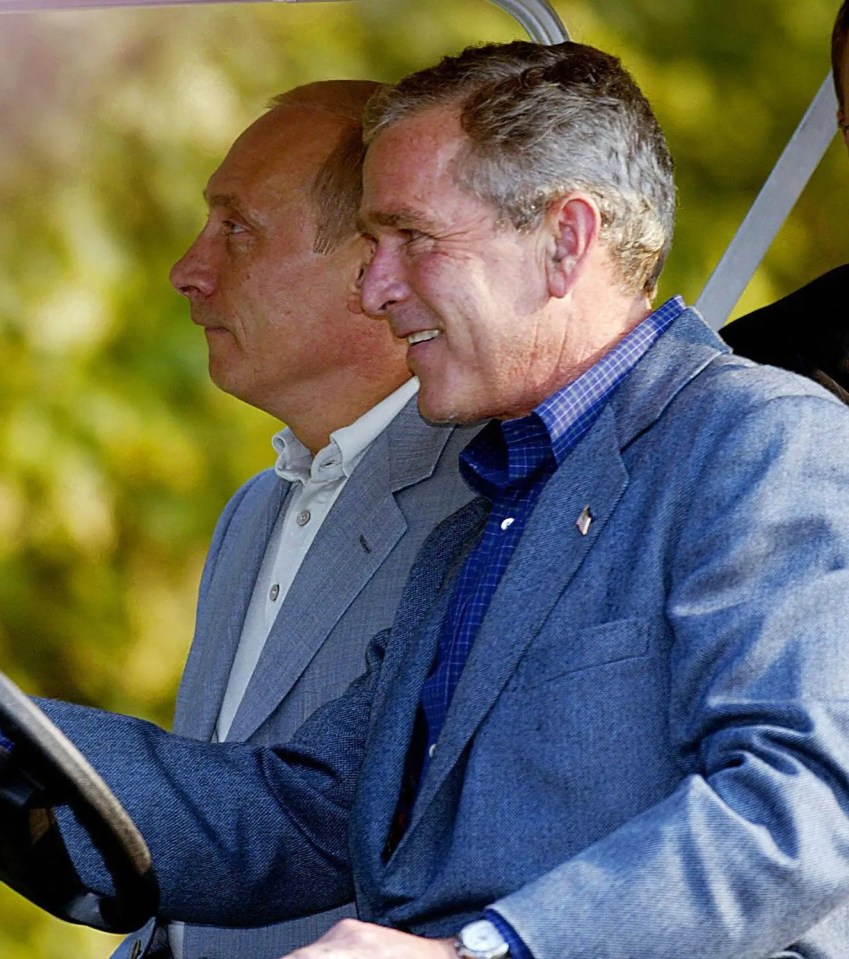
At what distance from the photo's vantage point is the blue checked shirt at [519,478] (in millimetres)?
2094

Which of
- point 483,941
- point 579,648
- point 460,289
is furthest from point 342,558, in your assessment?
point 483,941

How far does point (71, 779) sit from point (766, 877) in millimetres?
634

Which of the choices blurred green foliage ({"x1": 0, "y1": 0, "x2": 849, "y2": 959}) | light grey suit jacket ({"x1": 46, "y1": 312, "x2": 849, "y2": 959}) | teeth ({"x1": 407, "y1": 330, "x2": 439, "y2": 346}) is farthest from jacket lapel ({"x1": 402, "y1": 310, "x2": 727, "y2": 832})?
blurred green foliage ({"x1": 0, "y1": 0, "x2": 849, "y2": 959})

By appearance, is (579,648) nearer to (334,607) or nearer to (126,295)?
(334,607)

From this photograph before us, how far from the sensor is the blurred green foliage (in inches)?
182

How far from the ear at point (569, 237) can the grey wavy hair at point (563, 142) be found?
12 millimetres

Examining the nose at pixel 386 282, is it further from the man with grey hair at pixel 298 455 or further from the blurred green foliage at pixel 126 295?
the blurred green foliage at pixel 126 295

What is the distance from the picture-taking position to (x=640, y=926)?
1601 millimetres

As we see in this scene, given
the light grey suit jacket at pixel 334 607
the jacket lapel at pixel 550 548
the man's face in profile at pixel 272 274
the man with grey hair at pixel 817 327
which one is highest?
the man's face in profile at pixel 272 274

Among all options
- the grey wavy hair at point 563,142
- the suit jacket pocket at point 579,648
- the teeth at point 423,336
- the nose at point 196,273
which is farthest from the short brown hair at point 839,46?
the suit jacket pocket at point 579,648

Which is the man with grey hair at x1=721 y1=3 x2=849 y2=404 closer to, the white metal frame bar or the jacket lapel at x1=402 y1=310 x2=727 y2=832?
the white metal frame bar

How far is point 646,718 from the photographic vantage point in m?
1.81

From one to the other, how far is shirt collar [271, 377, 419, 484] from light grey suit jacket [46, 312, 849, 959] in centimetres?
72

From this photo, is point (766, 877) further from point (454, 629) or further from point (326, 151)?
point (326, 151)
